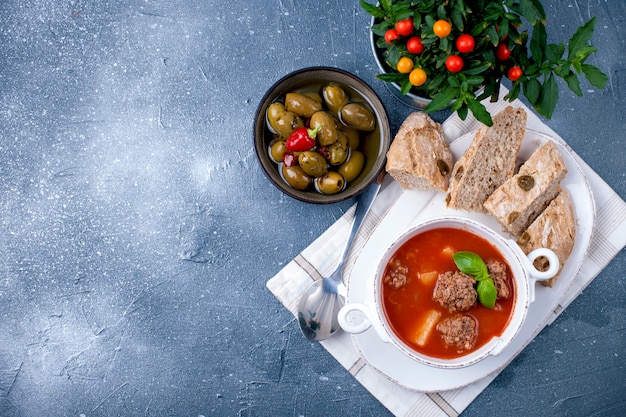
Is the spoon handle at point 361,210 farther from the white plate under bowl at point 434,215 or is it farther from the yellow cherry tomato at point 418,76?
the yellow cherry tomato at point 418,76

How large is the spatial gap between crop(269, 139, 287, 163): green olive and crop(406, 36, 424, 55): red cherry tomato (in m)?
0.58

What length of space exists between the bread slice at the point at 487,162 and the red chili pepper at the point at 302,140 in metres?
0.52

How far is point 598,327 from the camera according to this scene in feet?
7.74

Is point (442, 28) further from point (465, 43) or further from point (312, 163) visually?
point (312, 163)

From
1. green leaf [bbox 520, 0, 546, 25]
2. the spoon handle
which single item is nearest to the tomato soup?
the spoon handle

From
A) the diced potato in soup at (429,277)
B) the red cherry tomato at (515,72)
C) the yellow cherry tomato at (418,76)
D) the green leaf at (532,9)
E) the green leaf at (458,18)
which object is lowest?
the diced potato in soup at (429,277)

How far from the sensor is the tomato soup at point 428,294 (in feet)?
6.49

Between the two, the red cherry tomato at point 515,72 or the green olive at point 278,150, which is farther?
the green olive at point 278,150

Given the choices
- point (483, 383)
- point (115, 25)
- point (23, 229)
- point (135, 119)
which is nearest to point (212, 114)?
point (135, 119)

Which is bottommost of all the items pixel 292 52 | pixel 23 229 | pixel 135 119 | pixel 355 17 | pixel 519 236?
pixel 23 229

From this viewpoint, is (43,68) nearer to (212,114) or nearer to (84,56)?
(84,56)

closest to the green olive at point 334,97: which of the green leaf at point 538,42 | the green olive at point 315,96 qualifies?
the green olive at point 315,96

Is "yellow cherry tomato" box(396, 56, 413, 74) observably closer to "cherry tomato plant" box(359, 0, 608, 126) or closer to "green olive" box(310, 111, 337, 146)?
"cherry tomato plant" box(359, 0, 608, 126)

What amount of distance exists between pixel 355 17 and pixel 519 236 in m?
1.07
